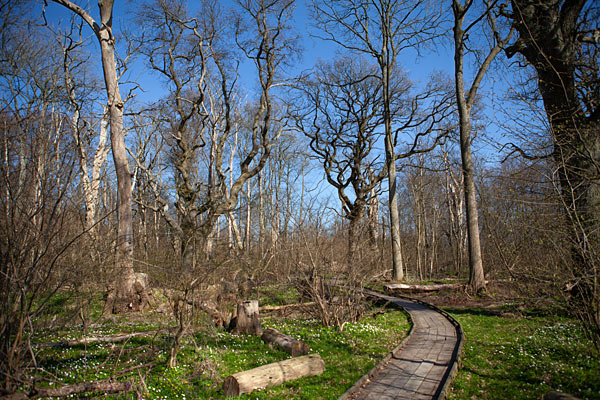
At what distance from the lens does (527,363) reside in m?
6.49

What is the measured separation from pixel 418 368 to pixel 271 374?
2.83 metres

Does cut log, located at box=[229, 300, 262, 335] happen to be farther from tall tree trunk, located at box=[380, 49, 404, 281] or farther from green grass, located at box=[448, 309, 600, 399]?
tall tree trunk, located at box=[380, 49, 404, 281]

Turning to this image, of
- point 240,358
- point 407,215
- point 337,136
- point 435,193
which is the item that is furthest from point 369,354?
point 407,215

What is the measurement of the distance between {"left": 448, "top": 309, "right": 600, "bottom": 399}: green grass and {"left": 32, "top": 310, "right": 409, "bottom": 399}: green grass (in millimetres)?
1774

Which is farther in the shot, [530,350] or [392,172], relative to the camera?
[392,172]

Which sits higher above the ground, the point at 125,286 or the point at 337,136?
A: the point at 337,136

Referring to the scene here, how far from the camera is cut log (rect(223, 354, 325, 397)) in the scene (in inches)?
221

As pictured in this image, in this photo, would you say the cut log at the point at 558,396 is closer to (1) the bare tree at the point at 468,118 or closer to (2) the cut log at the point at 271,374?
(2) the cut log at the point at 271,374

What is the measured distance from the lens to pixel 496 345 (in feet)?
26.1

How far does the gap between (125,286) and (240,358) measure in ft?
22.0

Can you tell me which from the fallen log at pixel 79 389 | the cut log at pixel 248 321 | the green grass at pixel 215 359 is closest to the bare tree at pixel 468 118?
the green grass at pixel 215 359

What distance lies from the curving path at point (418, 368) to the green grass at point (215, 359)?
0.87 feet

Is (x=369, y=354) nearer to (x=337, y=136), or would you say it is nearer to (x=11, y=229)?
(x=11, y=229)

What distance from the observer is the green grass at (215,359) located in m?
5.68
